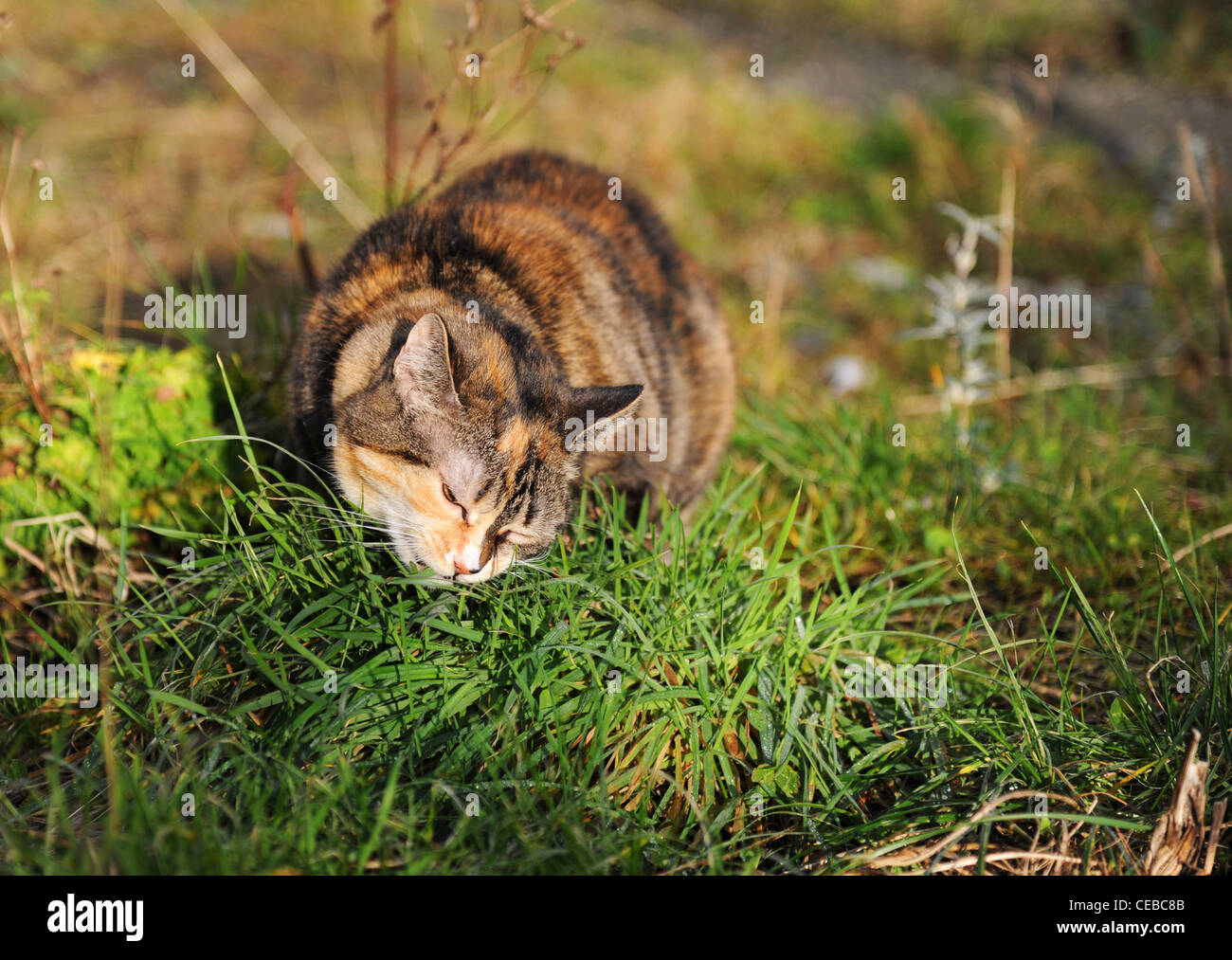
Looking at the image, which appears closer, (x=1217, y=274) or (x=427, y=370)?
(x=427, y=370)

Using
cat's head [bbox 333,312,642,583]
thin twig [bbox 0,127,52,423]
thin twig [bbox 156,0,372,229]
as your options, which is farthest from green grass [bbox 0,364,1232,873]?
thin twig [bbox 156,0,372,229]

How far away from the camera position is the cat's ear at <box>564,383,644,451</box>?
247 centimetres

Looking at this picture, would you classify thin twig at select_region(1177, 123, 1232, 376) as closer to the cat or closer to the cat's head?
the cat

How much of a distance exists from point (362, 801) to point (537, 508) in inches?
35.2

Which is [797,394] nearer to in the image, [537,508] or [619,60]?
[537,508]

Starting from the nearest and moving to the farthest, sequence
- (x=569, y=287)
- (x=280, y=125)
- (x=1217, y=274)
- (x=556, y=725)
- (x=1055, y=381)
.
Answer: (x=556, y=725)
(x=569, y=287)
(x=1217, y=274)
(x=1055, y=381)
(x=280, y=125)

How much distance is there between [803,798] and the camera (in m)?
2.35

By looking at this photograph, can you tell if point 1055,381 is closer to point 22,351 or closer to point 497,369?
point 497,369

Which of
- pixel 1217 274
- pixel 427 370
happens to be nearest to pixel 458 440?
pixel 427 370

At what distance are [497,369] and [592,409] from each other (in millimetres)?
285

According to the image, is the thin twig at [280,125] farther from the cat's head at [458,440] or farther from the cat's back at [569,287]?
the cat's head at [458,440]

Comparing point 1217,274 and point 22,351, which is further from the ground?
point 1217,274

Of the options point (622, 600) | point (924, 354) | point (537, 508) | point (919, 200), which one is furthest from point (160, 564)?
point (919, 200)

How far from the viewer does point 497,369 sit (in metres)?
2.49
